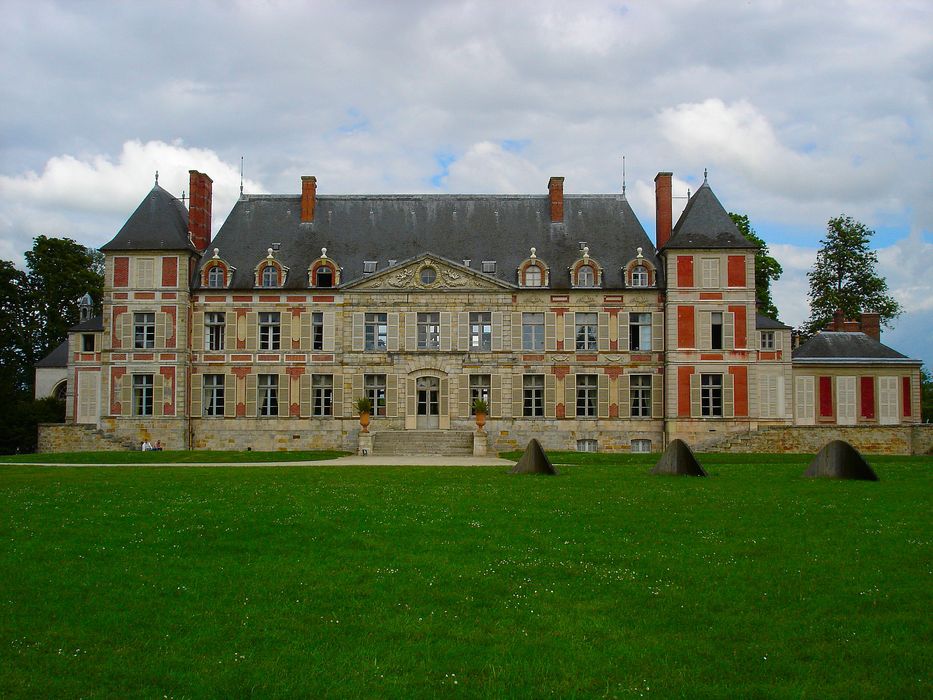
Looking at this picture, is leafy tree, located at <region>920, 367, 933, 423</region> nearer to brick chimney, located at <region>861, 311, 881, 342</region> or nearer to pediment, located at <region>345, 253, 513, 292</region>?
brick chimney, located at <region>861, 311, 881, 342</region>

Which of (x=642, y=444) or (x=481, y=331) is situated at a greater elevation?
(x=481, y=331)

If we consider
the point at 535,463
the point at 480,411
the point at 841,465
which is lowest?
the point at 535,463

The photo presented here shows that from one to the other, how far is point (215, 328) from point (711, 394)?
71.5ft

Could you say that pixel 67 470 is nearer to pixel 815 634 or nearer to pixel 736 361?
pixel 815 634

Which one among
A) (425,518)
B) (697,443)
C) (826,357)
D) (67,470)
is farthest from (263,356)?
(425,518)

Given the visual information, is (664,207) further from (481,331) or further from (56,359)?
(56,359)

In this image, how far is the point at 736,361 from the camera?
127 feet

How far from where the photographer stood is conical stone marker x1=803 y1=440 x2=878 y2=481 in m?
19.8

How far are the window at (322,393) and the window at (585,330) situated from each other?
36.1 ft

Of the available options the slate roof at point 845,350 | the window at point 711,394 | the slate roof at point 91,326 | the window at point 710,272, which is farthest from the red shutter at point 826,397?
the slate roof at point 91,326

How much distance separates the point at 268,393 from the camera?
132 ft

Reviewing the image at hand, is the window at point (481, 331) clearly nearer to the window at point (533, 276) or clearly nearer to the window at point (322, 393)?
the window at point (533, 276)

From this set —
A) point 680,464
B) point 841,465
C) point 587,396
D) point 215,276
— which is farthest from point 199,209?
point 841,465

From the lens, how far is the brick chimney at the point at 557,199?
4222cm
